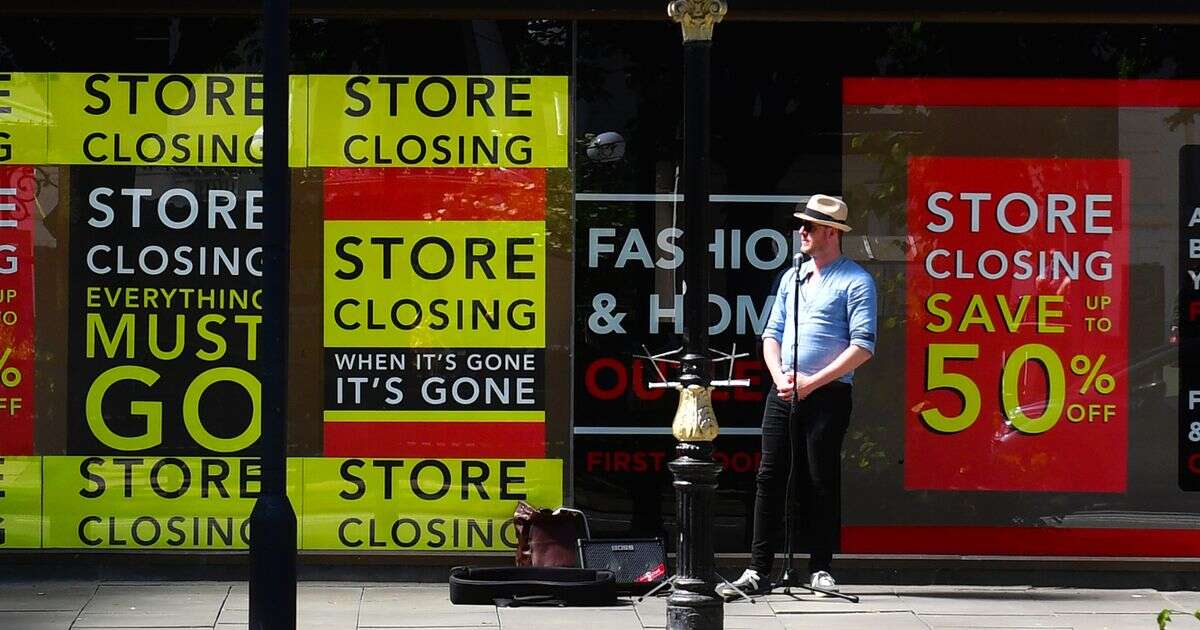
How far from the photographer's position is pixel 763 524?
8023 millimetres

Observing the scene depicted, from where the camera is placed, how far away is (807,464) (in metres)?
8.14

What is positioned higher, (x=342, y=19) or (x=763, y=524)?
(x=342, y=19)

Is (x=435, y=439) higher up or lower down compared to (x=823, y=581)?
higher up

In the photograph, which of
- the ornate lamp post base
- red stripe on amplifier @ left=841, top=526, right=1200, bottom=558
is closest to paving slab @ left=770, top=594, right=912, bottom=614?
red stripe on amplifier @ left=841, top=526, right=1200, bottom=558

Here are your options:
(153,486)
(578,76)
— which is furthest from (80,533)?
(578,76)

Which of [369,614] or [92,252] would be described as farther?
[92,252]

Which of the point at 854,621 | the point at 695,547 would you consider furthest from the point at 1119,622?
the point at 695,547

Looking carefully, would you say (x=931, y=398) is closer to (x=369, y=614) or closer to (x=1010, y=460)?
(x=1010, y=460)

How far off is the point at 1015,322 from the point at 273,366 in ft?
14.2

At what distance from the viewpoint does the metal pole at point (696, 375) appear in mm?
6539

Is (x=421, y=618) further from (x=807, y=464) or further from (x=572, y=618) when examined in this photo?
(x=807, y=464)

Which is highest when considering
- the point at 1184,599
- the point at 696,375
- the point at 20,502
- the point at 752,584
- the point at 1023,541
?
the point at 696,375

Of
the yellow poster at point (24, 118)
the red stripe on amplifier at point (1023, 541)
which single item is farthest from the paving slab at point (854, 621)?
the yellow poster at point (24, 118)

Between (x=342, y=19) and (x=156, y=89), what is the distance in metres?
1.06
